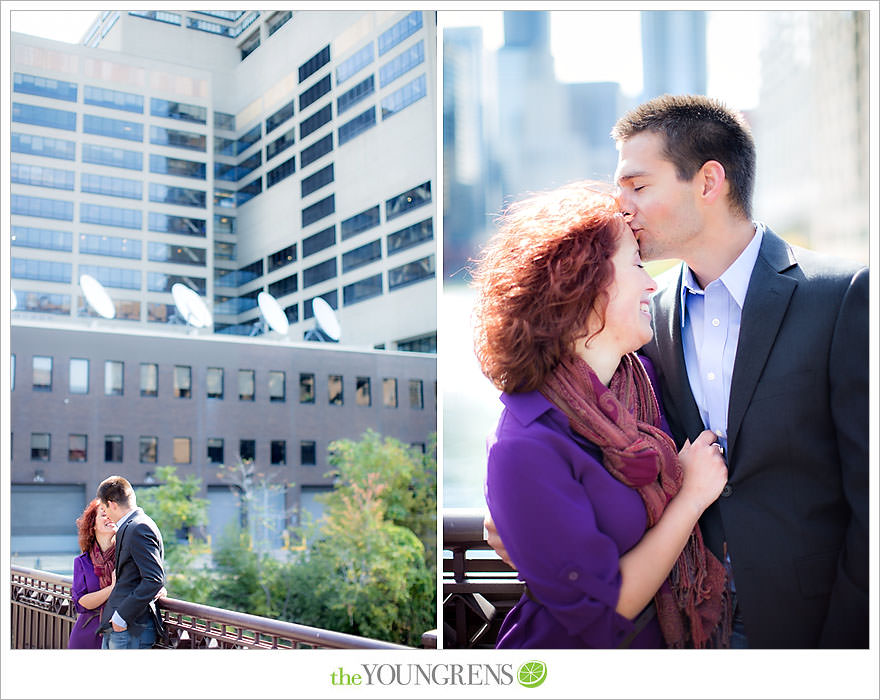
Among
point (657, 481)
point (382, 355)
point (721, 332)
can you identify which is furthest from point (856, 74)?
point (382, 355)

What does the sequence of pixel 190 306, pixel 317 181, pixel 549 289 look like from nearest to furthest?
pixel 549 289, pixel 317 181, pixel 190 306

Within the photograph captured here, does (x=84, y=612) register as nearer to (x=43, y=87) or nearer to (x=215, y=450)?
(x=43, y=87)

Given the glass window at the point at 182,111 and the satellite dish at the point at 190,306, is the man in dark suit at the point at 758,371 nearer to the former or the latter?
the glass window at the point at 182,111

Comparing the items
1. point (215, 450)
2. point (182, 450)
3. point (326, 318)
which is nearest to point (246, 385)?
point (215, 450)

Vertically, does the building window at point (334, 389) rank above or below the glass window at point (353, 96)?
below

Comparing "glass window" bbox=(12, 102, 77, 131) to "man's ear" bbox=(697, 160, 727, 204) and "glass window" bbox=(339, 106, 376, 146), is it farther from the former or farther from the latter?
"man's ear" bbox=(697, 160, 727, 204)

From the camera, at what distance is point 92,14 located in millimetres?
3176

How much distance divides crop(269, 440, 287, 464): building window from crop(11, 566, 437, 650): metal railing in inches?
87.1

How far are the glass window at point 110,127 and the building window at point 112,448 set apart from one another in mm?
1747

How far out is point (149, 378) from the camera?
5195 millimetres

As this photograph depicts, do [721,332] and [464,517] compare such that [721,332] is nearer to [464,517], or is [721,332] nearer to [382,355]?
[464,517]

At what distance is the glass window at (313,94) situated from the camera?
3803 mm

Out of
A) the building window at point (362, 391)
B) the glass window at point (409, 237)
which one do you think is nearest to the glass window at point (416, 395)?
the building window at point (362, 391)

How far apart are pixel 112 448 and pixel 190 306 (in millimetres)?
1057
